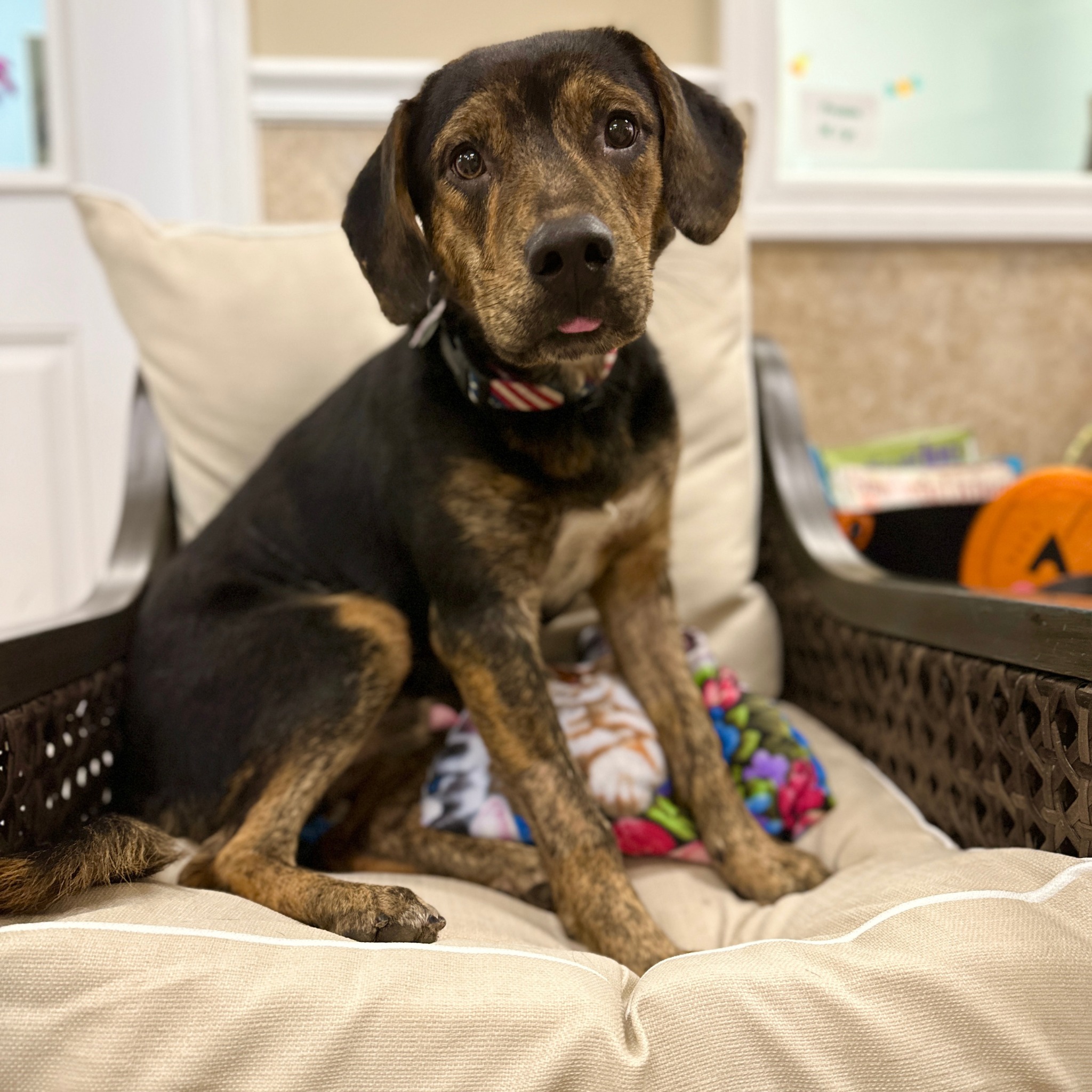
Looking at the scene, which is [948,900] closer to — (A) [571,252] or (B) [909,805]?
(B) [909,805]

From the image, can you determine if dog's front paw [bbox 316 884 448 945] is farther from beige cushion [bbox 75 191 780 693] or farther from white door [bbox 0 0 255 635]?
white door [bbox 0 0 255 635]

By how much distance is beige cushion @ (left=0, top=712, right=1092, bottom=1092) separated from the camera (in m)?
0.77

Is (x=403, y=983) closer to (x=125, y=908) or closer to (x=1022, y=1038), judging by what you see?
(x=125, y=908)

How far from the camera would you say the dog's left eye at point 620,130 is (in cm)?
116

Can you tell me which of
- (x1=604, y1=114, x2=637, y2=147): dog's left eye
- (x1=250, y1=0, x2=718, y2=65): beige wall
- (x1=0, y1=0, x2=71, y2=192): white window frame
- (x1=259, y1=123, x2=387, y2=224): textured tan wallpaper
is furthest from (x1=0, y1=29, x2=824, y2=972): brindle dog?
(x1=0, y1=0, x2=71, y2=192): white window frame

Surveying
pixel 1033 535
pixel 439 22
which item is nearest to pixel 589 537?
pixel 1033 535

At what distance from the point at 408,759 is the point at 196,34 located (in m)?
1.76

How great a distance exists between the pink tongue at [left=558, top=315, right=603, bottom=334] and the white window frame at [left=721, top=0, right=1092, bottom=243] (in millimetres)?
1403

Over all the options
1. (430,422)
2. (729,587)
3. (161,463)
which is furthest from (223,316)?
(729,587)

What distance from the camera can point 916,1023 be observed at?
0.80 metres

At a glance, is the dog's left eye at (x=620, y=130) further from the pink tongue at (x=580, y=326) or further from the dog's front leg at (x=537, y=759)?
the dog's front leg at (x=537, y=759)

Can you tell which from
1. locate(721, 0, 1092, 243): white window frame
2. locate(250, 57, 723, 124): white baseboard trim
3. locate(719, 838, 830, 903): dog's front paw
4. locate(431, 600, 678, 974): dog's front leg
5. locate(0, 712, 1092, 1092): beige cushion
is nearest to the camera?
locate(0, 712, 1092, 1092): beige cushion

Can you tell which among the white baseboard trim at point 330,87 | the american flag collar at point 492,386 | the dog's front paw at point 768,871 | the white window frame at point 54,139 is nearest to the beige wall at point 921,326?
the white baseboard trim at point 330,87

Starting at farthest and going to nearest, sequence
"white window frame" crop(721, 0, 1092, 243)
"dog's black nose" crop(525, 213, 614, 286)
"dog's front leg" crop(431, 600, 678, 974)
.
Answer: "white window frame" crop(721, 0, 1092, 243)
"dog's front leg" crop(431, 600, 678, 974)
"dog's black nose" crop(525, 213, 614, 286)
